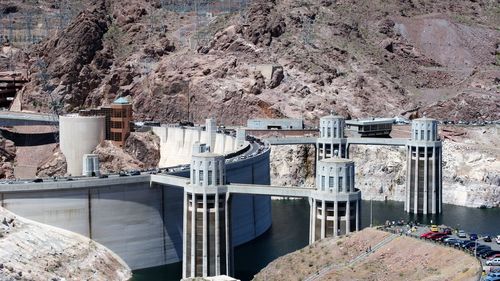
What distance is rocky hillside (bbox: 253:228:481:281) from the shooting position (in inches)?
2955

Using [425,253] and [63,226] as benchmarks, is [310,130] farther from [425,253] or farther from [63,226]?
[425,253]

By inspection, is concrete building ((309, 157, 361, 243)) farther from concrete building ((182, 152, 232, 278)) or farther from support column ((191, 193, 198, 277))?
support column ((191, 193, 198, 277))

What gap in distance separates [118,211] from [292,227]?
32875 mm

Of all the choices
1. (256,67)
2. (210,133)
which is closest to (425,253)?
(210,133)

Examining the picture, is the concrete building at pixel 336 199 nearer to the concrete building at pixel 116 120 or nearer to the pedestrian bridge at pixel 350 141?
the pedestrian bridge at pixel 350 141

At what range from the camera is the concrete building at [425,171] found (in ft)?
528

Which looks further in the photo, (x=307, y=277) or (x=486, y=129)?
(x=486, y=129)

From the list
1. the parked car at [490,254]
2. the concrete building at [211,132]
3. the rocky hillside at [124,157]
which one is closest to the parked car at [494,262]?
the parked car at [490,254]

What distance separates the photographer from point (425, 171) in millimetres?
162250

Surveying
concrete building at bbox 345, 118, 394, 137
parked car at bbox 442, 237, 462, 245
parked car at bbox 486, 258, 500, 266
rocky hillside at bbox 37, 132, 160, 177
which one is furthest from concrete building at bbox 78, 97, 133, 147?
parked car at bbox 486, 258, 500, 266

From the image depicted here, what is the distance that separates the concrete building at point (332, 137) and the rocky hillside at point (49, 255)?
208 ft

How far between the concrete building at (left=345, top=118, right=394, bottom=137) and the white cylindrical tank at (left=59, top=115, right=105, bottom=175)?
4336 centimetres

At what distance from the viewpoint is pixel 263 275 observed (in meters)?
86.0

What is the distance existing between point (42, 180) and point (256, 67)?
83.7 meters
